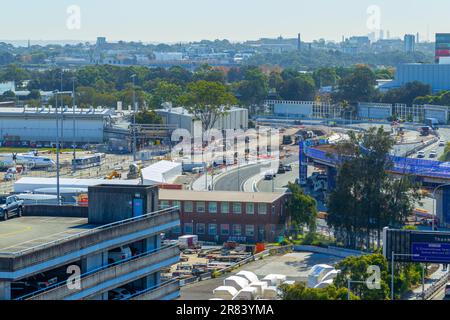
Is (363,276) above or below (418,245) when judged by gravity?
below

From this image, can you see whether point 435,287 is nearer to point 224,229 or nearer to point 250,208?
point 250,208

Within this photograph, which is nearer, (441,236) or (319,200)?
(441,236)

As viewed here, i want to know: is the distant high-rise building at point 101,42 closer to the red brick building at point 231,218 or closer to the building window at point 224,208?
the red brick building at point 231,218

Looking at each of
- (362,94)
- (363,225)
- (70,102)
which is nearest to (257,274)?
(363,225)

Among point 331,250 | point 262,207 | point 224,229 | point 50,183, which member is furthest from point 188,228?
point 50,183

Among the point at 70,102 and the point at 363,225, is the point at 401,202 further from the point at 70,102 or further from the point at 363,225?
the point at 70,102

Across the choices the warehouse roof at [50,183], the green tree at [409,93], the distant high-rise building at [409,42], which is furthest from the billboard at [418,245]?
the distant high-rise building at [409,42]
